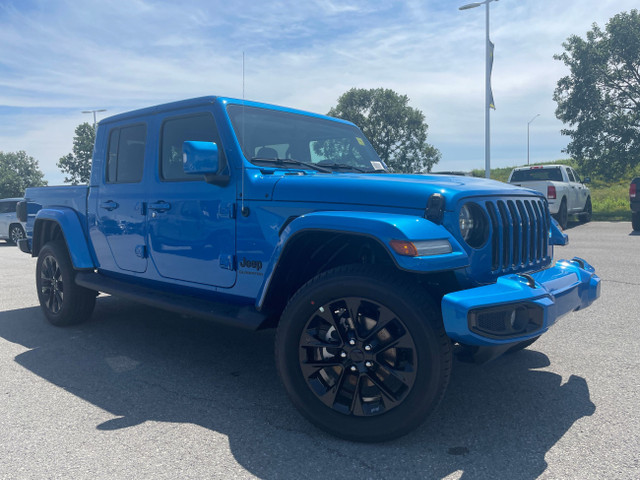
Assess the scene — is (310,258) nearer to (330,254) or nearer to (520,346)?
(330,254)

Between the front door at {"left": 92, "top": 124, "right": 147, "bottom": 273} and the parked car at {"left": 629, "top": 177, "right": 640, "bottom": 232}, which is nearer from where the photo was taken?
the front door at {"left": 92, "top": 124, "right": 147, "bottom": 273}

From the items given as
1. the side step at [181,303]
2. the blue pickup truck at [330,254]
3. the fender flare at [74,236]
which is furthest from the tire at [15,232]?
the blue pickup truck at [330,254]

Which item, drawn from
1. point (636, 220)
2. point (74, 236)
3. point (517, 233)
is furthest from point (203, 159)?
point (636, 220)

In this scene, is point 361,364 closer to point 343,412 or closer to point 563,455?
point 343,412

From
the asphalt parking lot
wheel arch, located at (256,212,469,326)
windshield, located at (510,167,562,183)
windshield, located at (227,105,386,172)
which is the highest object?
windshield, located at (510,167,562,183)

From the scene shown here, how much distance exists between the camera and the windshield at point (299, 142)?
3648 mm

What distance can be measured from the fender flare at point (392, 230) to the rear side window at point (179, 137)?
1.20 metres

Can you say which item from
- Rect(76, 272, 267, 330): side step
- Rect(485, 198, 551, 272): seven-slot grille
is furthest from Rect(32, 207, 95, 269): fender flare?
Rect(485, 198, 551, 272): seven-slot grille

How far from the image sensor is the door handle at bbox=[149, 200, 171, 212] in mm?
3891

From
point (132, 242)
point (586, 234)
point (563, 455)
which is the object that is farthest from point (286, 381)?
point (586, 234)

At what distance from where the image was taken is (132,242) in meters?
4.27

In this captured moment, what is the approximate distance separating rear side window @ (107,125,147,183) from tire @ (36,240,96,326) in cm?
103

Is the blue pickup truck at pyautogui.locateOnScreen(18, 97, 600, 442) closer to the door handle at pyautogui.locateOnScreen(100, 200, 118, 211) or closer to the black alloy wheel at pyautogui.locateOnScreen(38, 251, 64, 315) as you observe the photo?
the door handle at pyautogui.locateOnScreen(100, 200, 118, 211)

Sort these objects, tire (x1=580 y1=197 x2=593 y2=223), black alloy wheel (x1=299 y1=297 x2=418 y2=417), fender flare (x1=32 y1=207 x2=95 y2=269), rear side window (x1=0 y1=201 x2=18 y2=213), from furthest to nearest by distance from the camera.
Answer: tire (x1=580 y1=197 x2=593 y2=223) → rear side window (x1=0 y1=201 x2=18 y2=213) → fender flare (x1=32 y1=207 x2=95 y2=269) → black alloy wheel (x1=299 y1=297 x2=418 y2=417)
